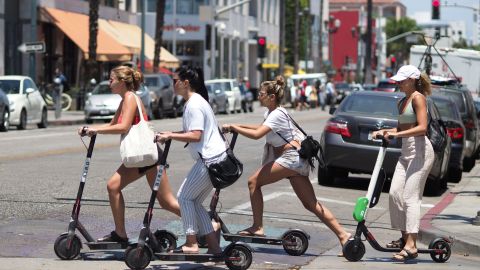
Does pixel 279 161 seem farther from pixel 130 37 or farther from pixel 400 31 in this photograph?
pixel 400 31

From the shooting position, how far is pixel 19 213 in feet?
43.7

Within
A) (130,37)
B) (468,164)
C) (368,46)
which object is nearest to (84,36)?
(130,37)

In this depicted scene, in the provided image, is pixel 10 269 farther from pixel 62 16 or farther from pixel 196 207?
pixel 62 16

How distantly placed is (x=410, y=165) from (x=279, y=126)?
1.26 meters

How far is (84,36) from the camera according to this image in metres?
52.5

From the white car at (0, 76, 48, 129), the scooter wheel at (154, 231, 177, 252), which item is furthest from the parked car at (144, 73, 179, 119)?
the scooter wheel at (154, 231, 177, 252)

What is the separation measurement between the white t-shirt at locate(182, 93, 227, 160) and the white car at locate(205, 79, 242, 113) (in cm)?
4377

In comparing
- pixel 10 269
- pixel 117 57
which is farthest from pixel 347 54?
pixel 10 269

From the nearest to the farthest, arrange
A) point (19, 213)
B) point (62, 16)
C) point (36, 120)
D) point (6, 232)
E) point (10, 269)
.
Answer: point (10, 269) → point (6, 232) → point (19, 213) → point (36, 120) → point (62, 16)

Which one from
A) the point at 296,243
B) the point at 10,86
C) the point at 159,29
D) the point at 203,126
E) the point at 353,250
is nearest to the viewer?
the point at 203,126

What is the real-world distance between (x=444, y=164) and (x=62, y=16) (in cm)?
3620

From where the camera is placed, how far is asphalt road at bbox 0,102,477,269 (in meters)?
11.1

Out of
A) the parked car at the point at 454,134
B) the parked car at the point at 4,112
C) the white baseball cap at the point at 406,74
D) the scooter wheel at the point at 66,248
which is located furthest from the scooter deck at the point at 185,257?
the parked car at the point at 4,112

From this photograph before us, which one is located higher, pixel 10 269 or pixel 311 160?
pixel 311 160
